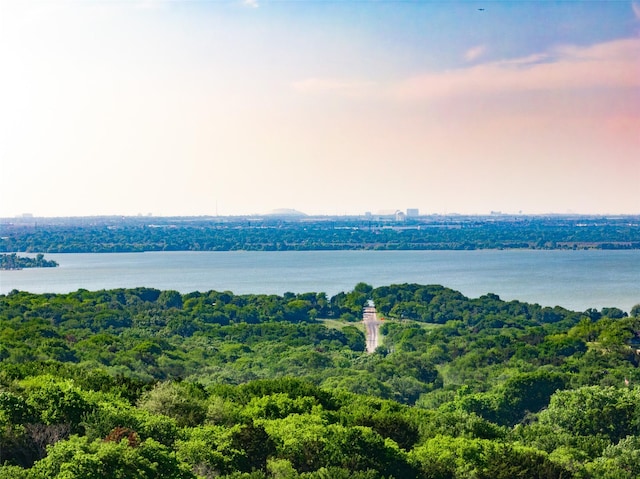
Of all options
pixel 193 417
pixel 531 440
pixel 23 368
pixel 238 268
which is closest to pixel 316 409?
pixel 193 417

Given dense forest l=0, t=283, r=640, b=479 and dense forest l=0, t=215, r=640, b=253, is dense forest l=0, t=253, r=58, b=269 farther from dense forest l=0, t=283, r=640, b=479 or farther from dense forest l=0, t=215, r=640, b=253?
dense forest l=0, t=283, r=640, b=479

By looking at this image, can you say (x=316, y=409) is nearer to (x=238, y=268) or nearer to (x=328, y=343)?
(x=328, y=343)

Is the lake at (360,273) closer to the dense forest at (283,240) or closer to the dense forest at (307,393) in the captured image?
the dense forest at (283,240)

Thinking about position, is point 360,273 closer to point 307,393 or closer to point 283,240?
point 283,240

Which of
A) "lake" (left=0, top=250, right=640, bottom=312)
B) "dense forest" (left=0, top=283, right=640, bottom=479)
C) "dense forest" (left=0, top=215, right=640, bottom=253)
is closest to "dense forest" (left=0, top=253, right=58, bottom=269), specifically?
"lake" (left=0, top=250, right=640, bottom=312)

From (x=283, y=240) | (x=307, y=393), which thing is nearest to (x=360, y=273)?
(x=283, y=240)

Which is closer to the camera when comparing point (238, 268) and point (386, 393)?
point (386, 393)
